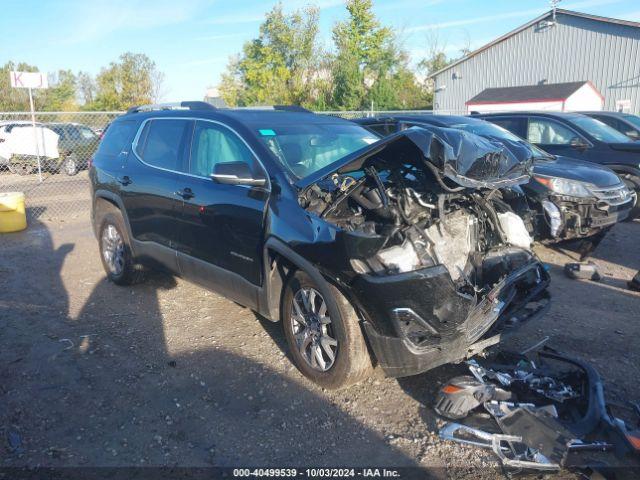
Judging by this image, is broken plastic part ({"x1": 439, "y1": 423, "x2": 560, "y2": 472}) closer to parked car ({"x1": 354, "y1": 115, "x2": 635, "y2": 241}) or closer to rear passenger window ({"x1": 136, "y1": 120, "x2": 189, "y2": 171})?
rear passenger window ({"x1": 136, "y1": 120, "x2": 189, "y2": 171})

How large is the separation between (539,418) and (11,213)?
29.0ft

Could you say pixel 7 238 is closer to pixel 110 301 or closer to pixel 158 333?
pixel 110 301

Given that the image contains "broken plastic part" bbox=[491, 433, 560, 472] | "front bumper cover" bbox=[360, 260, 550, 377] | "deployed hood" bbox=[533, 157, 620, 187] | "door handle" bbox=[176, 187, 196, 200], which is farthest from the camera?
"deployed hood" bbox=[533, 157, 620, 187]

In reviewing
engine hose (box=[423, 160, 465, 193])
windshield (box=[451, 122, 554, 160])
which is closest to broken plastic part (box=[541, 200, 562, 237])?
windshield (box=[451, 122, 554, 160])

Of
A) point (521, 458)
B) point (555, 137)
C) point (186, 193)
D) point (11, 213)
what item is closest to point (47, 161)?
point (11, 213)

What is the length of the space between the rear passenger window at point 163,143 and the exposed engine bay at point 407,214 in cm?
179

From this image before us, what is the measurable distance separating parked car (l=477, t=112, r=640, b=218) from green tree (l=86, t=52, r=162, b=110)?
31.5m

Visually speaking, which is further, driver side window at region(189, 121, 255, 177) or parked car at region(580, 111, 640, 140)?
parked car at region(580, 111, 640, 140)

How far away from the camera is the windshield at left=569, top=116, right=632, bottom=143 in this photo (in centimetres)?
898

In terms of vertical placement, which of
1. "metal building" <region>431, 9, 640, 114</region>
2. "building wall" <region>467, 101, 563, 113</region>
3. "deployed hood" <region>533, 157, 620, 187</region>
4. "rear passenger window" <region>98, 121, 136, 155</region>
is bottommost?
"deployed hood" <region>533, 157, 620, 187</region>

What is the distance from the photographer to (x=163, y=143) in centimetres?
520

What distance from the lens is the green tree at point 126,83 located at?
3622 centimetres

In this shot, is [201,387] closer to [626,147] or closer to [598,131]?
[626,147]

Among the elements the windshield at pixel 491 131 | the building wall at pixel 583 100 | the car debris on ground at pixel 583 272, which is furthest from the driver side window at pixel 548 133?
the building wall at pixel 583 100
